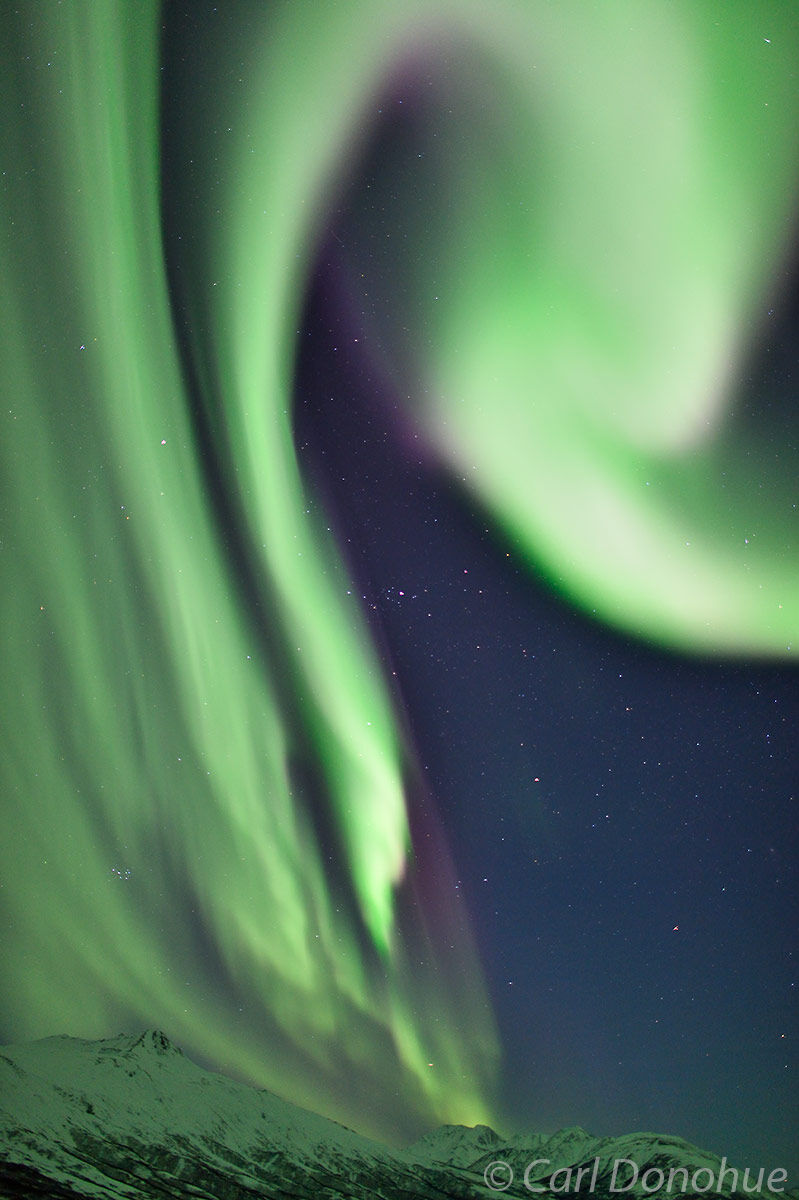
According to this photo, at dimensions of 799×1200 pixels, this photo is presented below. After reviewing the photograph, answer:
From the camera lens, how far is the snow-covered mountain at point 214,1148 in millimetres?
4320

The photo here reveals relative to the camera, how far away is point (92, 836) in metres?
4.50

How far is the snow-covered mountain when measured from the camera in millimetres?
4320

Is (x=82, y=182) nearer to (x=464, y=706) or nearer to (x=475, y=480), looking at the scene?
(x=475, y=480)

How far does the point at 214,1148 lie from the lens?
577 cm

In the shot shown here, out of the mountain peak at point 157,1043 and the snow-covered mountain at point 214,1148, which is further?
the snow-covered mountain at point 214,1148

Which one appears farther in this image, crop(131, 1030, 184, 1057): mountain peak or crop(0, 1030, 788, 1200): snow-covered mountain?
crop(0, 1030, 788, 1200): snow-covered mountain

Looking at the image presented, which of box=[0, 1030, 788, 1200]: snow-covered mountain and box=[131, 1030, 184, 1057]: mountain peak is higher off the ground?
box=[131, 1030, 184, 1057]: mountain peak

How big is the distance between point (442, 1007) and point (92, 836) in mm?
2628

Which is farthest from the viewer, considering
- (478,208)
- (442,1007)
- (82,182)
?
(442,1007)

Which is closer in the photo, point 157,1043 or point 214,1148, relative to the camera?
point 157,1043

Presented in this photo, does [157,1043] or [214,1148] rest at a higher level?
[157,1043]

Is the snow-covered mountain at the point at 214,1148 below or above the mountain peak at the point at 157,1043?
below

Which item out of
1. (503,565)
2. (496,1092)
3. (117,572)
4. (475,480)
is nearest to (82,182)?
(117,572)

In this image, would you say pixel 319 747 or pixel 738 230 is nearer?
pixel 738 230
